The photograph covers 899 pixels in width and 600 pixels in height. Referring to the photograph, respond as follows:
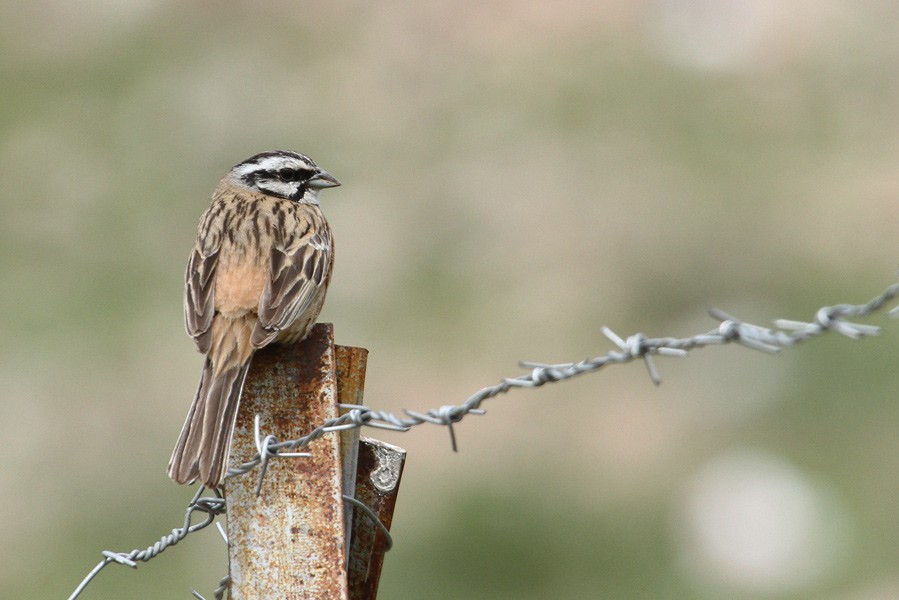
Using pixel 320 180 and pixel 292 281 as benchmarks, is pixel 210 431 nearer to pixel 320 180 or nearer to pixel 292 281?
pixel 292 281

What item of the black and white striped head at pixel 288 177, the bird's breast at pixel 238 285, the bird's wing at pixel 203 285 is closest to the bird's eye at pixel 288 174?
the black and white striped head at pixel 288 177

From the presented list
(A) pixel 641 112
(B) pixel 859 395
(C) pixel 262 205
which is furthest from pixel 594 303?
(C) pixel 262 205

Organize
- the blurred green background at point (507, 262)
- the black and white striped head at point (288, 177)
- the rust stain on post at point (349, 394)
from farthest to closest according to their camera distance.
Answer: the blurred green background at point (507, 262) < the black and white striped head at point (288, 177) < the rust stain on post at point (349, 394)

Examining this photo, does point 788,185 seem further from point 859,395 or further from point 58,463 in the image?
point 58,463

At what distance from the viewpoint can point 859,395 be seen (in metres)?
10.8

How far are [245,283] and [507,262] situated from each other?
787 cm

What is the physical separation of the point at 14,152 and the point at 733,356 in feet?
26.1

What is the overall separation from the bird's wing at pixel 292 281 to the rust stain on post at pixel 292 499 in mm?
909

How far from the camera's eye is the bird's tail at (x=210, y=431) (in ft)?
13.8

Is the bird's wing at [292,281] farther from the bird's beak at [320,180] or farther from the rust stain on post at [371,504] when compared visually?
the rust stain on post at [371,504]

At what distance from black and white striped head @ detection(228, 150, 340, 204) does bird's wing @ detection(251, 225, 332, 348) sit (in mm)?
652

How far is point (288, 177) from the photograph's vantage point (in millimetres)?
6699

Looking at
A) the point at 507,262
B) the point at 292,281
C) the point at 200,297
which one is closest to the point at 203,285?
the point at 200,297

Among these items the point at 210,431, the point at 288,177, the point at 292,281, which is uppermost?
the point at 288,177
